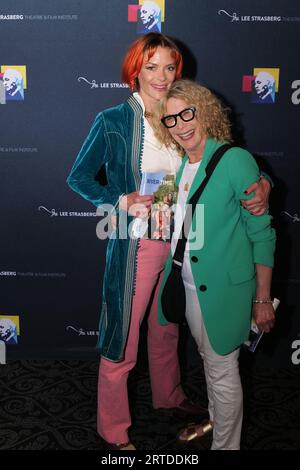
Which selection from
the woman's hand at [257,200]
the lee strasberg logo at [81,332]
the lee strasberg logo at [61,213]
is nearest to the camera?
the woman's hand at [257,200]

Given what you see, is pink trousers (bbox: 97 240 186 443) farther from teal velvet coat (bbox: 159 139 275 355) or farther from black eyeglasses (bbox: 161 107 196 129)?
black eyeglasses (bbox: 161 107 196 129)

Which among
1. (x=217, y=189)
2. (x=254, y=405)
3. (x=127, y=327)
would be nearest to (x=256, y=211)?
(x=217, y=189)

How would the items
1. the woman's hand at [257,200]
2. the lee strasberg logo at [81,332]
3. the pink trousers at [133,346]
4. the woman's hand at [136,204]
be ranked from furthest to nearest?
the lee strasberg logo at [81,332], the pink trousers at [133,346], the woman's hand at [136,204], the woman's hand at [257,200]

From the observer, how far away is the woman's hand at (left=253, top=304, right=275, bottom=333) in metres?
1.95

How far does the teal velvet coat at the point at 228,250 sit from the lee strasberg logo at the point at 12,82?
1449 mm

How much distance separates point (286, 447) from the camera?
235cm

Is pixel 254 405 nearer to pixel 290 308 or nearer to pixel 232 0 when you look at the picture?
pixel 290 308

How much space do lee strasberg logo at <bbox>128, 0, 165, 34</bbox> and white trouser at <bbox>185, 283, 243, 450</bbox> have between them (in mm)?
1562

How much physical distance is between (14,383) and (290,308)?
178 cm

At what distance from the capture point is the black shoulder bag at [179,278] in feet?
5.99

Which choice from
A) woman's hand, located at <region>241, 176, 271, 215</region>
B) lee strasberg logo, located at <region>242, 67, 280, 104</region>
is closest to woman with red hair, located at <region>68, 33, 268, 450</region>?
woman's hand, located at <region>241, 176, 271, 215</region>

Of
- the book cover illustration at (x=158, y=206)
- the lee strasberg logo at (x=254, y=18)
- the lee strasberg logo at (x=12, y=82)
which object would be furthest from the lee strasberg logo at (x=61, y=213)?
the lee strasberg logo at (x=254, y=18)

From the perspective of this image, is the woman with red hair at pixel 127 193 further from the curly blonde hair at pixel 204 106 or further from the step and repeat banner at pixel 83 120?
the step and repeat banner at pixel 83 120

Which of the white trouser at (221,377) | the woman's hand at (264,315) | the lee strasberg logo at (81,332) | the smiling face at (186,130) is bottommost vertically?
the lee strasberg logo at (81,332)
